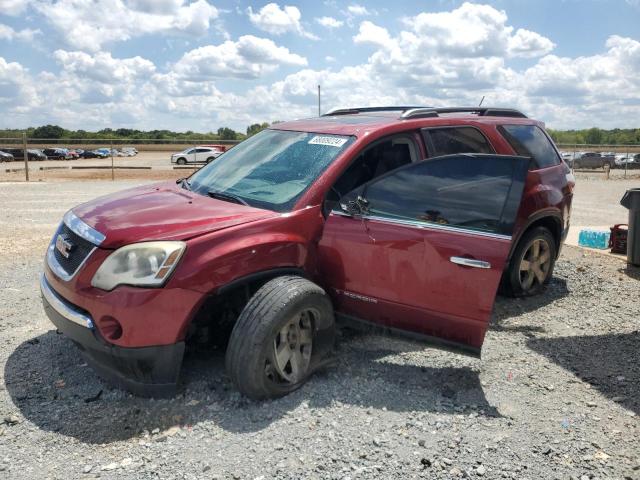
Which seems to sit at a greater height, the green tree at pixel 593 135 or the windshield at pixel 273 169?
the green tree at pixel 593 135

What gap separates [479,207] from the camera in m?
3.57

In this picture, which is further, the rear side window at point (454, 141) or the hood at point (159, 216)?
the rear side window at point (454, 141)

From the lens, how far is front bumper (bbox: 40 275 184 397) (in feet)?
10.3

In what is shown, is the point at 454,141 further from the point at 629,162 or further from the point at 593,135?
the point at 593,135

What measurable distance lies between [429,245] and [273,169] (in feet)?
4.58

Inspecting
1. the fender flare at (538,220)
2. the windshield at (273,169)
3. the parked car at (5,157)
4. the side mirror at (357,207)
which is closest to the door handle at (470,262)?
the side mirror at (357,207)

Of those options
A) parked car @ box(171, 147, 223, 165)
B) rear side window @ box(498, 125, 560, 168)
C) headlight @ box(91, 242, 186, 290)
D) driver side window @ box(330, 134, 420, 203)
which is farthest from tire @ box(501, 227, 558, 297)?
parked car @ box(171, 147, 223, 165)

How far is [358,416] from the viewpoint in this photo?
334 cm

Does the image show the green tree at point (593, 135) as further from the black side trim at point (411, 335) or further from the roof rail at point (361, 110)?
the black side trim at point (411, 335)

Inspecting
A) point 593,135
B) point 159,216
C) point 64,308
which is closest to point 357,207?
point 159,216

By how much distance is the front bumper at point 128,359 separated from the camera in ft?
10.3

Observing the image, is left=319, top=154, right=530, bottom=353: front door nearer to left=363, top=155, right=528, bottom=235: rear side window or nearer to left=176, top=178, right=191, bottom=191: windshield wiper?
left=363, top=155, right=528, bottom=235: rear side window

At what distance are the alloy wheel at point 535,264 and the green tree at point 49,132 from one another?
263ft

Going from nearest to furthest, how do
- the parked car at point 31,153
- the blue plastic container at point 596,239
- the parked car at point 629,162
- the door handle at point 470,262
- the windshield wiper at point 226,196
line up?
the door handle at point 470,262
the windshield wiper at point 226,196
the blue plastic container at point 596,239
the parked car at point 629,162
the parked car at point 31,153
